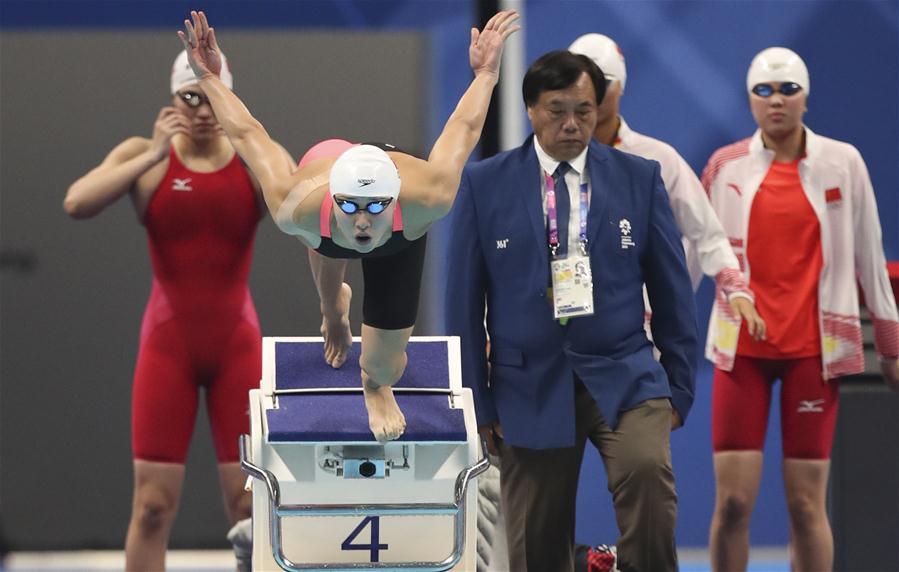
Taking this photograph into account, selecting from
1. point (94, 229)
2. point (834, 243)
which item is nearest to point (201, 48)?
point (834, 243)

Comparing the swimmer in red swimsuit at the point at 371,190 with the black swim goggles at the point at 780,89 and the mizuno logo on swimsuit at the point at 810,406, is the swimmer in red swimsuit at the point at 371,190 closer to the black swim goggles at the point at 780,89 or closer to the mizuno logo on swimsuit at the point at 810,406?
the black swim goggles at the point at 780,89

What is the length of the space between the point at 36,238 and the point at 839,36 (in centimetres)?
376

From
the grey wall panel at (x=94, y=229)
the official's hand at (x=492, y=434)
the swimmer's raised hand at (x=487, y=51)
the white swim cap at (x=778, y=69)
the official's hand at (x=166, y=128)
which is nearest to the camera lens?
the swimmer's raised hand at (x=487, y=51)

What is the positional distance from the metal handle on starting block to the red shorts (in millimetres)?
1956

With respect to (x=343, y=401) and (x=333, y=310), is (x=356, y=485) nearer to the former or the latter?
(x=343, y=401)

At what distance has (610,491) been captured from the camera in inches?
188

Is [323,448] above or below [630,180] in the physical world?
below

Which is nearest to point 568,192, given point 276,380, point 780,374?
point 276,380

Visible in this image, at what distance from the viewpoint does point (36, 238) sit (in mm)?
7445

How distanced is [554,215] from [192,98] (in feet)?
5.76

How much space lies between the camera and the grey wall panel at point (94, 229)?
7.42 meters

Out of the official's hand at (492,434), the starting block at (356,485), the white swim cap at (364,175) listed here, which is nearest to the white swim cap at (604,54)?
the official's hand at (492,434)

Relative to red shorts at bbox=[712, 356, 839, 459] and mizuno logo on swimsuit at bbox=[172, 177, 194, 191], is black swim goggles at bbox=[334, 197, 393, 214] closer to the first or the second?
mizuno logo on swimsuit at bbox=[172, 177, 194, 191]

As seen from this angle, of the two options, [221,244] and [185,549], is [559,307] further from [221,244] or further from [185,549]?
[185,549]
